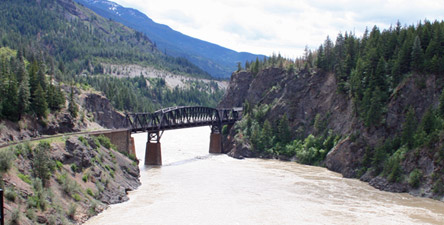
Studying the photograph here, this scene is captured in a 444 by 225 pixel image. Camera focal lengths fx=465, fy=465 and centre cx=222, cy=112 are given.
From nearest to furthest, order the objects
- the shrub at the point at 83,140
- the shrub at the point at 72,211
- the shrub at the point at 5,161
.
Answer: the shrub at the point at 5,161 → the shrub at the point at 72,211 → the shrub at the point at 83,140

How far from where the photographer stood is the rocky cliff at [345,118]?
192 feet

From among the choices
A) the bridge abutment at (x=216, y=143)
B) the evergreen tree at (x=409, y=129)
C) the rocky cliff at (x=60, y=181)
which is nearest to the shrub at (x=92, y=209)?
the rocky cliff at (x=60, y=181)

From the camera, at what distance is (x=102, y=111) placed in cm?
11706

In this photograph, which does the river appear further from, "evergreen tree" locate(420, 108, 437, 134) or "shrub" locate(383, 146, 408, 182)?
"evergreen tree" locate(420, 108, 437, 134)

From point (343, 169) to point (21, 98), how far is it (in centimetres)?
4737

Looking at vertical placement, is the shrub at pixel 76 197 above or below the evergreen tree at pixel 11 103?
below

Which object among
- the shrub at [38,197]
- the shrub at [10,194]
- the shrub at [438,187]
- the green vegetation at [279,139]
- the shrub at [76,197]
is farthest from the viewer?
the green vegetation at [279,139]

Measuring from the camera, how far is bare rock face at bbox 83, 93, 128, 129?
110750mm

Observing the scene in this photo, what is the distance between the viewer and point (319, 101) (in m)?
91.6

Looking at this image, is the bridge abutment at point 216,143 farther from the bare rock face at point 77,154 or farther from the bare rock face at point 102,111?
the bare rock face at point 77,154

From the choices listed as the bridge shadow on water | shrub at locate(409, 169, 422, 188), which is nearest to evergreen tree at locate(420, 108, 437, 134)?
shrub at locate(409, 169, 422, 188)

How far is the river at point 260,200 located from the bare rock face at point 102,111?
37670mm

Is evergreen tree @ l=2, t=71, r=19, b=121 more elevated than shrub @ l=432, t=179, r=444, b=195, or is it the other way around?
evergreen tree @ l=2, t=71, r=19, b=121

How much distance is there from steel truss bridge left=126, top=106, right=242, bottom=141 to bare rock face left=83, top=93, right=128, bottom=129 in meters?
9.30
